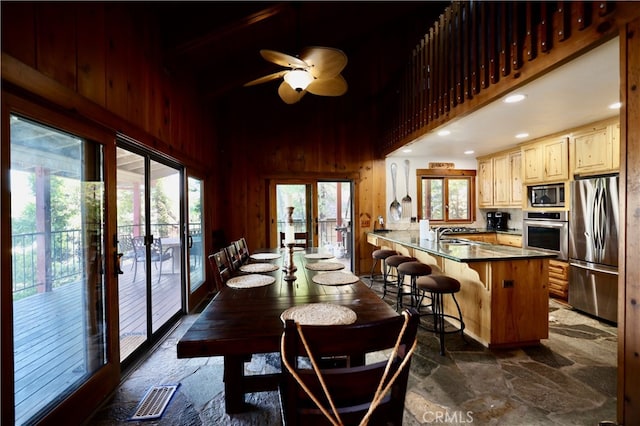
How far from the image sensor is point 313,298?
1.65m

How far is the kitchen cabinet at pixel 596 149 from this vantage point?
10.1ft

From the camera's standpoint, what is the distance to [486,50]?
2504 millimetres

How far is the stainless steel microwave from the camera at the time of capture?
12.3 ft

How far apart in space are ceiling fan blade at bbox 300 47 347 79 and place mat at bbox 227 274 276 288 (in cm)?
187

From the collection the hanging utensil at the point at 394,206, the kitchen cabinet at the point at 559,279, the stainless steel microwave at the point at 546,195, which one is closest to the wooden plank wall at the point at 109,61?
the hanging utensil at the point at 394,206

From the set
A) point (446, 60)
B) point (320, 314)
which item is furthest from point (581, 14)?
point (320, 314)

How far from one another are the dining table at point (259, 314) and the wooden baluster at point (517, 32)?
209cm

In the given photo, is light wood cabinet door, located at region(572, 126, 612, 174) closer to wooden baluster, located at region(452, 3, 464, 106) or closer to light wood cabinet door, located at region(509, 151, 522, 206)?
light wood cabinet door, located at region(509, 151, 522, 206)

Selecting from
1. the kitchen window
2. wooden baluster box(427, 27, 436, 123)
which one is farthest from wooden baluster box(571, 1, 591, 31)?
the kitchen window

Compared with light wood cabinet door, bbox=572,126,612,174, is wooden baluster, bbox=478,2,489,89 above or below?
above

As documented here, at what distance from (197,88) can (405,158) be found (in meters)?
3.84

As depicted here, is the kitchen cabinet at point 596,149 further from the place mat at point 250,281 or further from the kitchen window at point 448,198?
the place mat at point 250,281

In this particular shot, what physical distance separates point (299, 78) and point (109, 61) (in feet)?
4.81

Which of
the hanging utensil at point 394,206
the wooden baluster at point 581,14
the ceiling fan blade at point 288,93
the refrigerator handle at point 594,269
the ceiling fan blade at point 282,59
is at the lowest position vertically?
the refrigerator handle at point 594,269
